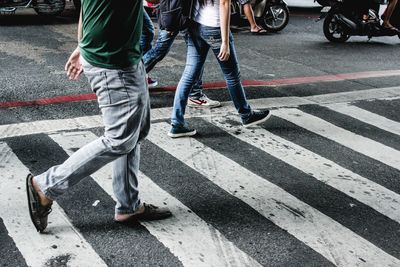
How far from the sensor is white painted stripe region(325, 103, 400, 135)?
6.47 metres

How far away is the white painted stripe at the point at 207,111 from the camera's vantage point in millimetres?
5773

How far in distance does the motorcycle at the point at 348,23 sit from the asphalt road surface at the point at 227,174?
2.88 meters

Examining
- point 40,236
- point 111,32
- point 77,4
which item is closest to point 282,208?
point 40,236

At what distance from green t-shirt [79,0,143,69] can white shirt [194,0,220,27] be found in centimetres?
194

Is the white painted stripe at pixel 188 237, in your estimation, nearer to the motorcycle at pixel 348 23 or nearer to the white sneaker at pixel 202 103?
the white sneaker at pixel 202 103

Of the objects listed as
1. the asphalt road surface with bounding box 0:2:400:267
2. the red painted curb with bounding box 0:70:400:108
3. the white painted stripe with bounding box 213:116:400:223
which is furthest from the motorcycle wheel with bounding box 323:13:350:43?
the white painted stripe with bounding box 213:116:400:223

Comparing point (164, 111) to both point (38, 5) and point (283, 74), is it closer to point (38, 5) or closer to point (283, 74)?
point (283, 74)

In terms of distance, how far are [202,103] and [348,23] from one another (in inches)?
232

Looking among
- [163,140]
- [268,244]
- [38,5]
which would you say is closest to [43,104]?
[163,140]

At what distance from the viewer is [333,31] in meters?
12.0

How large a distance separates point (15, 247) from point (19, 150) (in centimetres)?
174

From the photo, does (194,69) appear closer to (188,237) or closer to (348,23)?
(188,237)

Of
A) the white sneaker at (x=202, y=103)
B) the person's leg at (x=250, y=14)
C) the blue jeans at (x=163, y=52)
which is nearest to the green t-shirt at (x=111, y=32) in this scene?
the blue jeans at (x=163, y=52)

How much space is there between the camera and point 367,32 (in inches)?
464
